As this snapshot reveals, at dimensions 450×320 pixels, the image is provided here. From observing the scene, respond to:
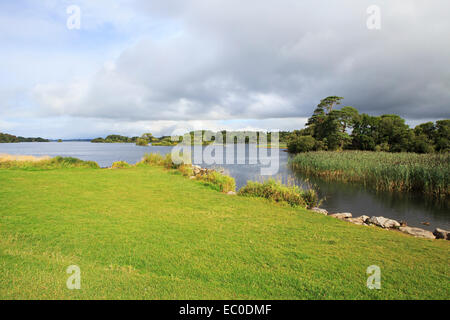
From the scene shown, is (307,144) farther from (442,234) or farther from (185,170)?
(442,234)

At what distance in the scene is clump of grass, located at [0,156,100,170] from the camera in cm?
1614

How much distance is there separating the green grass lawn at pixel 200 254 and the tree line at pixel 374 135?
33063 mm

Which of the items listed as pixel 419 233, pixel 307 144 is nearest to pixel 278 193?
pixel 419 233

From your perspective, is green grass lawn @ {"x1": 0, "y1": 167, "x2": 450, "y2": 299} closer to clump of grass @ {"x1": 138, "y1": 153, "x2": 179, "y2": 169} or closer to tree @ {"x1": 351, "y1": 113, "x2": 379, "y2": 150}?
clump of grass @ {"x1": 138, "y1": 153, "x2": 179, "y2": 169}

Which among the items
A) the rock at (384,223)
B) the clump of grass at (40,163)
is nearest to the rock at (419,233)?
the rock at (384,223)

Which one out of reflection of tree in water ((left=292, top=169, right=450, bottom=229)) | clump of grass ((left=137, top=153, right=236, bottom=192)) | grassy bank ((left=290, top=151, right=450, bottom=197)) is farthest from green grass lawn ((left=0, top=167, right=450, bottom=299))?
grassy bank ((left=290, top=151, right=450, bottom=197))

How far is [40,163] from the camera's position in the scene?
16766 mm

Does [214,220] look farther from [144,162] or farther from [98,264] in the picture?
[144,162]

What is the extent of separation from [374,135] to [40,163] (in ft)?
141

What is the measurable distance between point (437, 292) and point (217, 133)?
74.6 metres

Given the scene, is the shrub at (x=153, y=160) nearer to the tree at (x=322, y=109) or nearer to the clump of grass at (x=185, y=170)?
the clump of grass at (x=185, y=170)

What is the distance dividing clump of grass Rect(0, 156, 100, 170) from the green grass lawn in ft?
34.6

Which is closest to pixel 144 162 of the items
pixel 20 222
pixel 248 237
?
pixel 20 222
